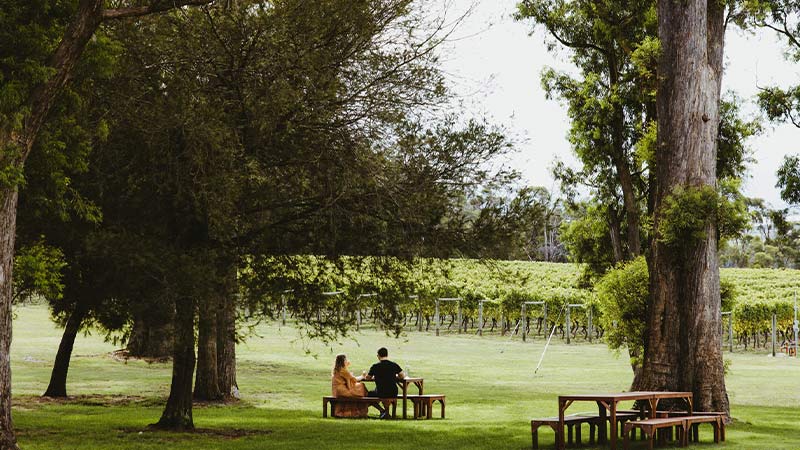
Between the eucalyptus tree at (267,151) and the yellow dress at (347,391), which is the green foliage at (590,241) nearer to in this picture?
the yellow dress at (347,391)

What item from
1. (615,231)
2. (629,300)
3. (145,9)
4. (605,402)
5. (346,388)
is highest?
(145,9)

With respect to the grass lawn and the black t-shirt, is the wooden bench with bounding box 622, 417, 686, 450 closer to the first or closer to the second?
the grass lawn

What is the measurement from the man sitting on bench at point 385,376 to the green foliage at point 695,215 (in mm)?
4867

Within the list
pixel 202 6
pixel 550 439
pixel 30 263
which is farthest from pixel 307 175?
pixel 550 439

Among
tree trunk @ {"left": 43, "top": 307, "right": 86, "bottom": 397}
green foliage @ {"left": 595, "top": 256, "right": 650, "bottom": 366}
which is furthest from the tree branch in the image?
tree trunk @ {"left": 43, "top": 307, "right": 86, "bottom": 397}

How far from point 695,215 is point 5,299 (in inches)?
412

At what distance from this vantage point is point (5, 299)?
11484 mm

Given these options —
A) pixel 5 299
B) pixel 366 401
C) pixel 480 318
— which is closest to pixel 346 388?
pixel 366 401

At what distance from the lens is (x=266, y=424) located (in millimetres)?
17016

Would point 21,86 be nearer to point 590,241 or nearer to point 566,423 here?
point 566,423

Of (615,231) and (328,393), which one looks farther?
(615,231)

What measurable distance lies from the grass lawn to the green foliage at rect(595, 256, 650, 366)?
6.54 feet

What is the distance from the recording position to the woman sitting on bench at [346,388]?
1745 centimetres

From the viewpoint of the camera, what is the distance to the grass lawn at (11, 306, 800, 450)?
14.5 meters
